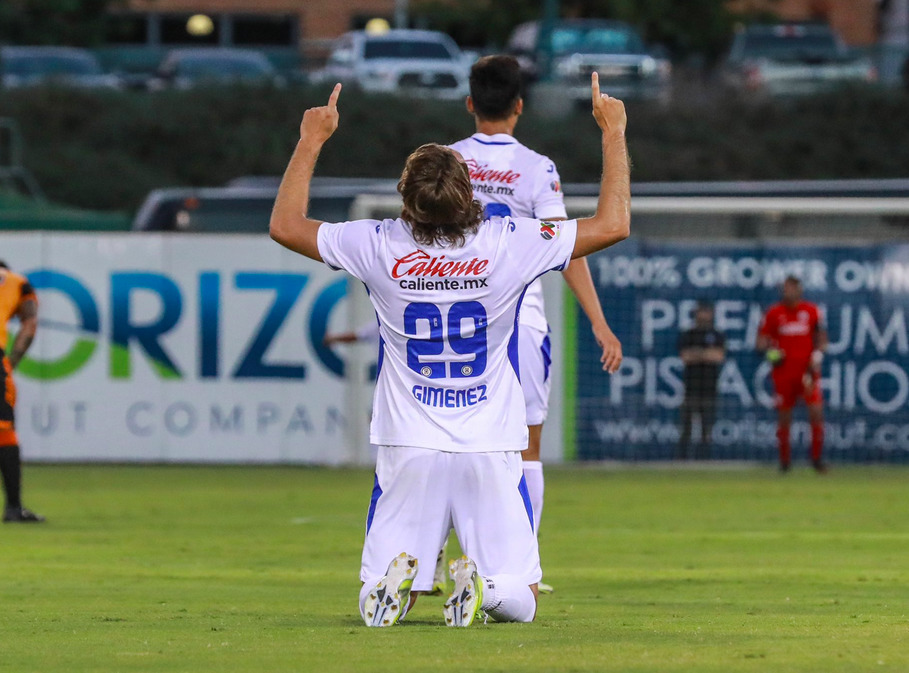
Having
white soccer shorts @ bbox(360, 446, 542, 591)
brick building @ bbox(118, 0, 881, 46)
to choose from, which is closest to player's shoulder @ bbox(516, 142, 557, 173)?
white soccer shorts @ bbox(360, 446, 542, 591)

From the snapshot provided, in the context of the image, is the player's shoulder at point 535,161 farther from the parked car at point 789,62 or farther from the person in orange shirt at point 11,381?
the parked car at point 789,62

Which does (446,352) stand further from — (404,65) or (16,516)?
(404,65)

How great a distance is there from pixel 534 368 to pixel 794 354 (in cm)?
1021

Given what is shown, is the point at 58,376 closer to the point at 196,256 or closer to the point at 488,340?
the point at 196,256

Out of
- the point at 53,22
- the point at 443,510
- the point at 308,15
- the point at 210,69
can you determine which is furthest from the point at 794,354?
the point at 308,15

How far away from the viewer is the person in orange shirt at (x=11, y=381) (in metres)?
11.9

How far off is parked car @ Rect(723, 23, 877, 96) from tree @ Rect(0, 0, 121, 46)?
14938mm

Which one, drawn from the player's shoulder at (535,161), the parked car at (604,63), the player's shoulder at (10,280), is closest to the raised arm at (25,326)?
the player's shoulder at (10,280)

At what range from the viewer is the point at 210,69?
37562mm

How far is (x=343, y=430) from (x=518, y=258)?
12498 millimetres

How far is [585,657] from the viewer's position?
219 inches

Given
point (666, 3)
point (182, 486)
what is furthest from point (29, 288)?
point (666, 3)

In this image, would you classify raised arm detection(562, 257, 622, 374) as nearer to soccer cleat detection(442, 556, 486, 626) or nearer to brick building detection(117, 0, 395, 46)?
soccer cleat detection(442, 556, 486, 626)

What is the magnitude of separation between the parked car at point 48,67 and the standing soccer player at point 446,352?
100 ft
